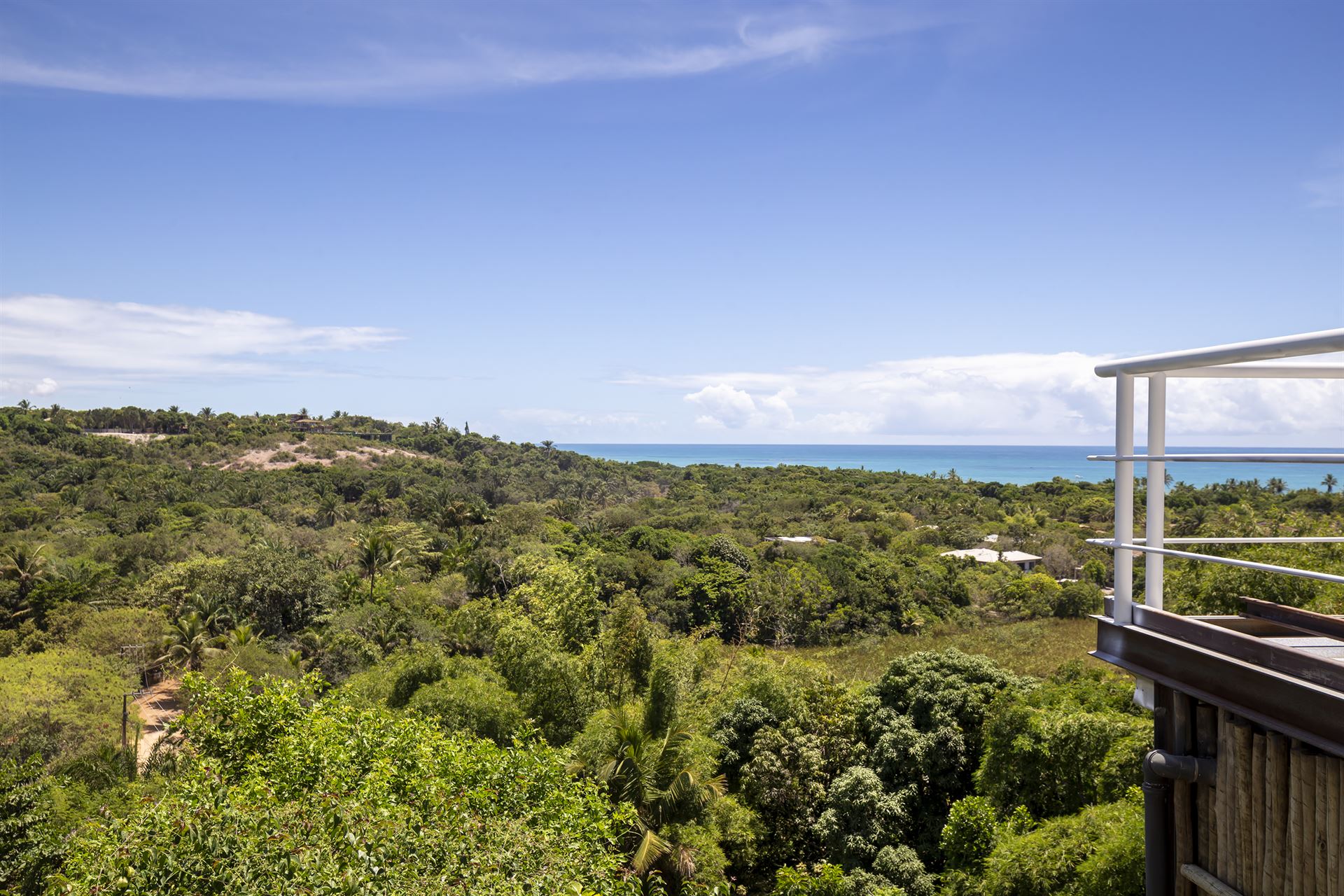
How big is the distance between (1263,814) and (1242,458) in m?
1.02

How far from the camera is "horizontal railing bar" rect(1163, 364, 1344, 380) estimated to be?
2.59 metres

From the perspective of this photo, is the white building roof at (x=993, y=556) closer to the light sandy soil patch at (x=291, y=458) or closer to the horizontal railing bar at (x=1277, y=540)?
the horizontal railing bar at (x=1277, y=540)

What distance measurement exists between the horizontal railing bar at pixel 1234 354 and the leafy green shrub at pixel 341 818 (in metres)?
4.97

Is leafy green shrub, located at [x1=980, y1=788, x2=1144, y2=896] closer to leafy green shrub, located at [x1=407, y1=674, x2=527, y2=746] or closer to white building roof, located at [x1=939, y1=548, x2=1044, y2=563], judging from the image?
leafy green shrub, located at [x1=407, y1=674, x2=527, y2=746]

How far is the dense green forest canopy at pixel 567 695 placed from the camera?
268 inches

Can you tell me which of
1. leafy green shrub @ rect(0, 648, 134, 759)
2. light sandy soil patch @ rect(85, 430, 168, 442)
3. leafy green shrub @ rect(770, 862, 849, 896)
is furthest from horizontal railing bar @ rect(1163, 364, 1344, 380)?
light sandy soil patch @ rect(85, 430, 168, 442)

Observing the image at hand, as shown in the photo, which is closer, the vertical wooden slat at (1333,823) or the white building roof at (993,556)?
the vertical wooden slat at (1333,823)

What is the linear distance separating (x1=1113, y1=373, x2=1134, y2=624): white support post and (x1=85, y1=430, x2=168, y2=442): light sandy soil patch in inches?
2924

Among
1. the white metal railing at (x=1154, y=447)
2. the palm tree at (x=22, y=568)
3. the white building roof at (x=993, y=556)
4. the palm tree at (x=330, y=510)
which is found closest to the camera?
the white metal railing at (x=1154, y=447)

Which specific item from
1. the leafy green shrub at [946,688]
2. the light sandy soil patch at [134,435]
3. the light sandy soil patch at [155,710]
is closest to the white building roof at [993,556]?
the leafy green shrub at [946,688]

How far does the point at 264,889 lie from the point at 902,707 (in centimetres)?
1190

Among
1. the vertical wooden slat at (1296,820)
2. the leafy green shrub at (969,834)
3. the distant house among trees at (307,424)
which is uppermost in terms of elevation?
the distant house among trees at (307,424)

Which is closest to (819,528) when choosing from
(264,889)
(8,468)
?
(264,889)

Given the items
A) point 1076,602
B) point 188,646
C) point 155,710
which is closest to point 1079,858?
point 1076,602
